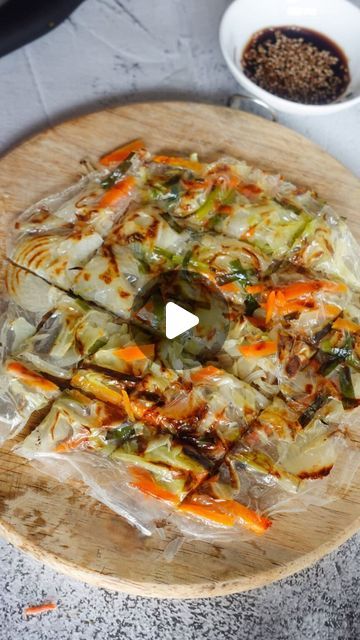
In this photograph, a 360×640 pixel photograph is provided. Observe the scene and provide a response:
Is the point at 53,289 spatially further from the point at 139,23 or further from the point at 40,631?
the point at 139,23

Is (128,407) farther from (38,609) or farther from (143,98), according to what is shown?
(143,98)

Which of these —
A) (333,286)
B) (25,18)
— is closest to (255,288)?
(333,286)

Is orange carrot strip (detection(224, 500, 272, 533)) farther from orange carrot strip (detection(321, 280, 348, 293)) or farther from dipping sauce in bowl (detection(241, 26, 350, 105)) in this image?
dipping sauce in bowl (detection(241, 26, 350, 105))

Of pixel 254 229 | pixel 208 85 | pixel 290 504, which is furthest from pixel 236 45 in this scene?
pixel 290 504

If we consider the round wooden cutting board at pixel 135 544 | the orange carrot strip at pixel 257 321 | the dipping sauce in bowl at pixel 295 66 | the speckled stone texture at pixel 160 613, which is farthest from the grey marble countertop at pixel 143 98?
the orange carrot strip at pixel 257 321

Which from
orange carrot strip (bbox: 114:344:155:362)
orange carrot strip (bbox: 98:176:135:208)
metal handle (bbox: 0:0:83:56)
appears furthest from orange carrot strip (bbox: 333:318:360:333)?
metal handle (bbox: 0:0:83:56)

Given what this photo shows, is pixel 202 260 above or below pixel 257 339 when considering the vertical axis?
above
